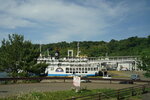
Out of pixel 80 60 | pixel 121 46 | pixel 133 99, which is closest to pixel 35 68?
pixel 133 99

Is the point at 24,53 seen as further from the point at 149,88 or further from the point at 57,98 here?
the point at 149,88

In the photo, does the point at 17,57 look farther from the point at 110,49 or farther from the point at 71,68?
the point at 110,49

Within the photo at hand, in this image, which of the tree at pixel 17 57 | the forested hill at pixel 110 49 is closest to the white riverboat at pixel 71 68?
the tree at pixel 17 57

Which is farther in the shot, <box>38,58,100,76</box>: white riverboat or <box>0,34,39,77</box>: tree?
<box>38,58,100,76</box>: white riverboat

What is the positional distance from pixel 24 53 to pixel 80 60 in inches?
1060

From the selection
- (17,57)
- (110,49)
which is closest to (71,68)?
(17,57)

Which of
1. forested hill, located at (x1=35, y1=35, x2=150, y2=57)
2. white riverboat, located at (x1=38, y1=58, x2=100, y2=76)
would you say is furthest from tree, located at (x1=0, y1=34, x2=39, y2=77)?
forested hill, located at (x1=35, y1=35, x2=150, y2=57)

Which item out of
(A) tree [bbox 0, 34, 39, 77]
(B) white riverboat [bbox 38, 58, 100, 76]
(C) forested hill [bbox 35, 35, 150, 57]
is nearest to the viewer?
(A) tree [bbox 0, 34, 39, 77]

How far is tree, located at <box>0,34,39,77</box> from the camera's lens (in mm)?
28734

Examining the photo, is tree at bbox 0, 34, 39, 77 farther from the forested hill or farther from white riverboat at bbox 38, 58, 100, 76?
the forested hill

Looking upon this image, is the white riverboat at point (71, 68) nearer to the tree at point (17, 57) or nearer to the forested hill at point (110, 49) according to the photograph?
the tree at point (17, 57)

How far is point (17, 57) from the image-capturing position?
29.5 metres

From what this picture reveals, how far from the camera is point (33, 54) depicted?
100ft

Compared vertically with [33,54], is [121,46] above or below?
above
